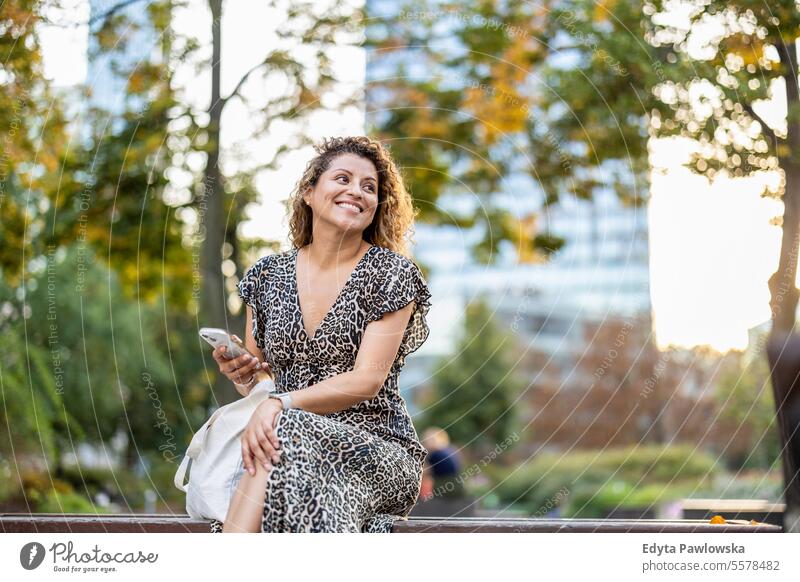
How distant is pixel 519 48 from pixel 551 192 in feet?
4.98

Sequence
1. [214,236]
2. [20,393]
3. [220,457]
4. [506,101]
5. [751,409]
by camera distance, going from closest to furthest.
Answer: [220,457], [214,236], [20,393], [506,101], [751,409]

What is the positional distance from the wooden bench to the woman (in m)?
0.49

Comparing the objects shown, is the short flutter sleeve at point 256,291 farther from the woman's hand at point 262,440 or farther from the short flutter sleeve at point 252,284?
the woman's hand at point 262,440

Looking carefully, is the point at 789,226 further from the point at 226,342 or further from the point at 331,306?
the point at 226,342

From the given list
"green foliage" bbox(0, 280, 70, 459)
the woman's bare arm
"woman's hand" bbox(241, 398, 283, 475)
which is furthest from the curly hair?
"green foliage" bbox(0, 280, 70, 459)

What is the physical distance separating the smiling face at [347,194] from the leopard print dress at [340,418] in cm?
14

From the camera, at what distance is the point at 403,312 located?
141 inches

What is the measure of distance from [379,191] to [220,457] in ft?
4.17

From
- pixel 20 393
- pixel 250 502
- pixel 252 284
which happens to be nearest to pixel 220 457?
pixel 250 502

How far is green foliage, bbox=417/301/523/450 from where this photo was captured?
32.0 metres

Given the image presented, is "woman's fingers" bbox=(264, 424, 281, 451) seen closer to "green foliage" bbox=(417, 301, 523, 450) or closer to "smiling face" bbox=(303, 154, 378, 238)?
"smiling face" bbox=(303, 154, 378, 238)

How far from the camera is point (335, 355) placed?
357cm
